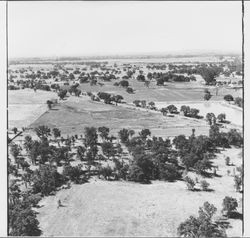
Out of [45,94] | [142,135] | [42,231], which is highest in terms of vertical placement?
[45,94]

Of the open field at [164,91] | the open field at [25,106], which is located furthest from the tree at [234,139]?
the open field at [25,106]

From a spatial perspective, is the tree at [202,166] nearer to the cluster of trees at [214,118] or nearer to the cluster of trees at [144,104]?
the cluster of trees at [214,118]

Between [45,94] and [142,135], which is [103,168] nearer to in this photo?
[142,135]

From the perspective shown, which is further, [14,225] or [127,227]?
[127,227]

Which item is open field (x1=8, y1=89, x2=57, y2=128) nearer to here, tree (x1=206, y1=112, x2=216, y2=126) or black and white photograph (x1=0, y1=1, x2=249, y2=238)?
black and white photograph (x1=0, y1=1, x2=249, y2=238)

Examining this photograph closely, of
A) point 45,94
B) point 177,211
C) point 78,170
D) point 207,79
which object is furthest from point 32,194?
point 207,79

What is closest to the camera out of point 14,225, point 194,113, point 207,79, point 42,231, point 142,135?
point 14,225

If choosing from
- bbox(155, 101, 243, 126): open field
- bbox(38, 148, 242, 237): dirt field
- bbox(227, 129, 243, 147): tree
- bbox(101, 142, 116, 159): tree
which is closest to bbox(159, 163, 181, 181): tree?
bbox(38, 148, 242, 237): dirt field
